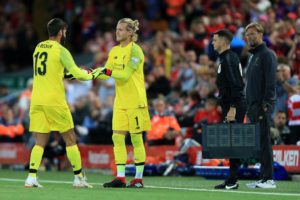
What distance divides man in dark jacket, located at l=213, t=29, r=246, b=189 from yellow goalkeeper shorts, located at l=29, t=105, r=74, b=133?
228 cm

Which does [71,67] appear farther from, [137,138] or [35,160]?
[137,138]

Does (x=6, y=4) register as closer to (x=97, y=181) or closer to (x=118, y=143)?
(x=97, y=181)

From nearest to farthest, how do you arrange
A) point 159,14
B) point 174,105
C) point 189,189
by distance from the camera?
point 189,189
point 174,105
point 159,14

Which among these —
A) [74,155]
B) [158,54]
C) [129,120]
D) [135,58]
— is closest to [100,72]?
[135,58]

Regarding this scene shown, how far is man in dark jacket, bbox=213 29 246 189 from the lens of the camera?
14.2 m

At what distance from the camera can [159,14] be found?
28.2 metres

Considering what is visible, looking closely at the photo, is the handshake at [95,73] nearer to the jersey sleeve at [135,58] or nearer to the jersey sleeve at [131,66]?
the jersey sleeve at [131,66]

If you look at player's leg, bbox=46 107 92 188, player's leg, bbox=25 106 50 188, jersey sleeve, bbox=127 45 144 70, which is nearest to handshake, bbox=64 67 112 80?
jersey sleeve, bbox=127 45 144 70

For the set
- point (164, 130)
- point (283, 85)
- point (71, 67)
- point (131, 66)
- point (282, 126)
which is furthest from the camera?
point (164, 130)

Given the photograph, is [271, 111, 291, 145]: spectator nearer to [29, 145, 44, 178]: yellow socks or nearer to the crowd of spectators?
the crowd of spectators

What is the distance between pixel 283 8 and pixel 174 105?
138 inches

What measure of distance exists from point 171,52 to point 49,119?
35.2 ft

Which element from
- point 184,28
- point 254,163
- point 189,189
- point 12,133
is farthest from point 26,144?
point 189,189

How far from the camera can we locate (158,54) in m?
24.8
